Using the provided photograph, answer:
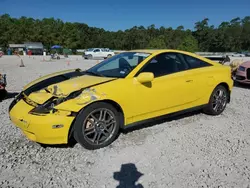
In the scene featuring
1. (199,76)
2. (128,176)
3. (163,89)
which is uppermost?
(199,76)

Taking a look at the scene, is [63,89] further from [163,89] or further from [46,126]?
[163,89]

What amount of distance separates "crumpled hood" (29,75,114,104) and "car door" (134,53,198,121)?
67cm

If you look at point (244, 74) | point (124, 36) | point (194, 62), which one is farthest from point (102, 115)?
point (124, 36)

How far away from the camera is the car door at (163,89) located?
11.7ft

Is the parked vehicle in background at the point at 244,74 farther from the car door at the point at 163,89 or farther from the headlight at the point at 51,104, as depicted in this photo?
the headlight at the point at 51,104

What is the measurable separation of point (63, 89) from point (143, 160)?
1557 millimetres

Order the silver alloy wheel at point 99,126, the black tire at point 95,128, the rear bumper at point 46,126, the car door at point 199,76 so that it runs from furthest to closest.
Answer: the car door at point 199,76, the silver alloy wheel at point 99,126, the black tire at point 95,128, the rear bumper at point 46,126

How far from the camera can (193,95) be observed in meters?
4.22

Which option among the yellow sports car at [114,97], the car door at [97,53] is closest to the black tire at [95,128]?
the yellow sports car at [114,97]

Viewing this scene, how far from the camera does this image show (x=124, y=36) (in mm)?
85625

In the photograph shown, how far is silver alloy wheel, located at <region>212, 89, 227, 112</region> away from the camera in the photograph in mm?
4695

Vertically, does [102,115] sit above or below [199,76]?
below

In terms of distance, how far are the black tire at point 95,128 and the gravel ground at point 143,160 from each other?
12 centimetres

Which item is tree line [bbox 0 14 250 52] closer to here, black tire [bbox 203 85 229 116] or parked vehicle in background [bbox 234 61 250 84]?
parked vehicle in background [bbox 234 61 250 84]
